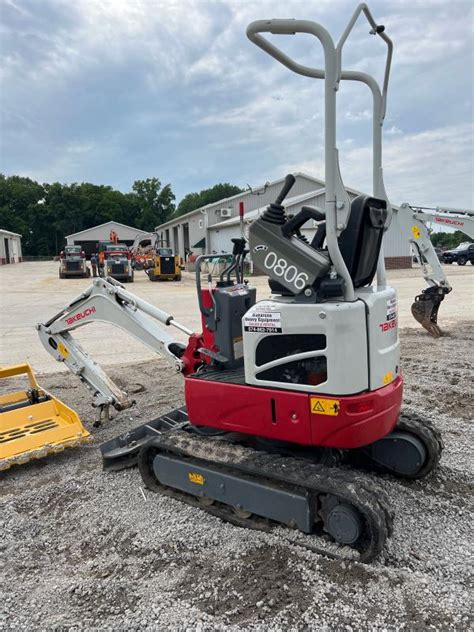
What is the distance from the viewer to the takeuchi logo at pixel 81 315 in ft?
17.6

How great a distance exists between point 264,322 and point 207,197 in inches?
4173

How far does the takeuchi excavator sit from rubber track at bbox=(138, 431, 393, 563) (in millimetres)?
11

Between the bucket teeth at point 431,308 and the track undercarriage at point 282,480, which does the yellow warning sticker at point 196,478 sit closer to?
the track undercarriage at point 282,480

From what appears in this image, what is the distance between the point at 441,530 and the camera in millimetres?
3625

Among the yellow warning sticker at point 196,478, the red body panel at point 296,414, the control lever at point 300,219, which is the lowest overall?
the yellow warning sticker at point 196,478

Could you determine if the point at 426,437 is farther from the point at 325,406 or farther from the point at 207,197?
the point at 207,197

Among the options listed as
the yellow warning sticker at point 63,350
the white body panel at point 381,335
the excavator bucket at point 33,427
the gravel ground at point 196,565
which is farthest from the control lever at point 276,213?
the yellow warning sticker at point 63,350

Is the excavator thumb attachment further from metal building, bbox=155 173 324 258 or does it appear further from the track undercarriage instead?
metal building, bbox=155 173 324 258

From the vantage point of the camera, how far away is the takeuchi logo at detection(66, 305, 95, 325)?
5.36m

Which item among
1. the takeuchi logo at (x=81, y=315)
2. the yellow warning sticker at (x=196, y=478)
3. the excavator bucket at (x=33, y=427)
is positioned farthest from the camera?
the takeuchi logo at (x=81, y=315)

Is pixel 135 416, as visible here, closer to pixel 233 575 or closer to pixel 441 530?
pixel 233 575

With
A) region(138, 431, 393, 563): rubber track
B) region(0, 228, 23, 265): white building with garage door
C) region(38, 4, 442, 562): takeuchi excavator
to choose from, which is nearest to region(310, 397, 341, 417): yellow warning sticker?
region(38, 4, 442, 562): takeuchi excavator

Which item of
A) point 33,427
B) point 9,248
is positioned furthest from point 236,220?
point 9,248

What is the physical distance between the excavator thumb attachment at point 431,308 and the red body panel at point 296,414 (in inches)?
295
